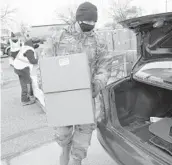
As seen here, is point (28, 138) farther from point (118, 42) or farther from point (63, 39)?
point (118, 42)

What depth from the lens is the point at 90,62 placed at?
88.1 inches

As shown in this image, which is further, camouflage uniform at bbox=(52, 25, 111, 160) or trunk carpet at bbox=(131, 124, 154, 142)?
trunk carpet at bbox=(131, 124, 154, 142)

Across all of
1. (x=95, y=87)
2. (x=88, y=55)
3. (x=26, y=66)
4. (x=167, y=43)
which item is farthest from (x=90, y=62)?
(x=26, y=66)

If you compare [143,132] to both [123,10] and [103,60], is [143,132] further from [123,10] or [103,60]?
[123,10]

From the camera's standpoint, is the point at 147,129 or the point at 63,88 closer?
the point at 63,88

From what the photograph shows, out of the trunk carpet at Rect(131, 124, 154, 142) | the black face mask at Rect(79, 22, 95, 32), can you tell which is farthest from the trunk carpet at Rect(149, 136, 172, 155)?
the black face mask at Rect(79, 22, 95, 32)

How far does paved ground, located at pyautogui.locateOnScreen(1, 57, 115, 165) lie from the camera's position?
2.79 metres

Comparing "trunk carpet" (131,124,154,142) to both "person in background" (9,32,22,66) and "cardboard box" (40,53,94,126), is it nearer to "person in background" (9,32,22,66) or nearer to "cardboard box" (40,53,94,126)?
"cardboard box" (40,53,94,126)

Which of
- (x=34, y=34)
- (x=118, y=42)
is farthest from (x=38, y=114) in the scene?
(x=34, y=34)

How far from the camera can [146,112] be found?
8.66 ft

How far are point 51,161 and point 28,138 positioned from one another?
784 mm

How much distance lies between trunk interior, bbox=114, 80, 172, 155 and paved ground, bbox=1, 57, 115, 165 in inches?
22.7

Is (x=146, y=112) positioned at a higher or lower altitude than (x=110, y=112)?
lower

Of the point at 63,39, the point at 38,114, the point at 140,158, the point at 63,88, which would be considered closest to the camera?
the point at 140,158
